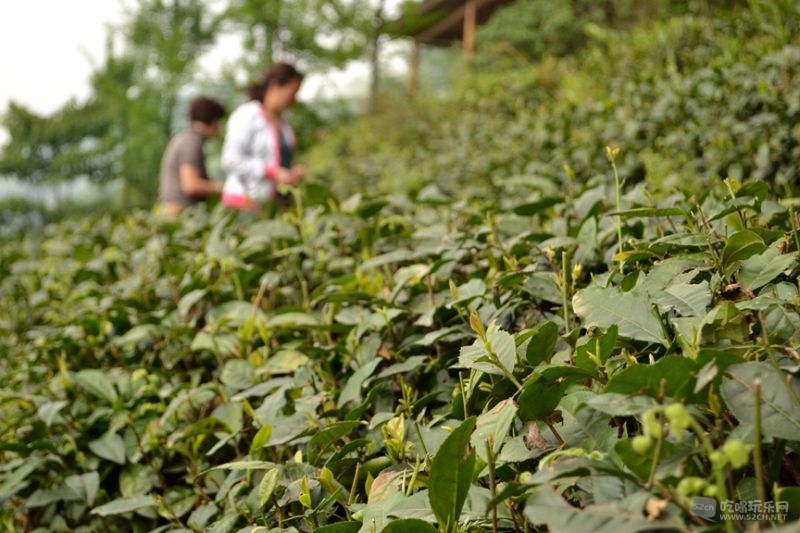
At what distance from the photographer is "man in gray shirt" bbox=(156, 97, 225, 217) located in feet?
14.8

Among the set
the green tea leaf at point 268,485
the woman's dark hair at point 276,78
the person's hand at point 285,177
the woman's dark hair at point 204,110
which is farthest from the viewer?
the woman's dark hair at point 204,110

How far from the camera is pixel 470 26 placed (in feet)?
47.7

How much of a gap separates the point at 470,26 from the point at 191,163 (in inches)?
437

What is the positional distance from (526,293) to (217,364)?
0.92 meters

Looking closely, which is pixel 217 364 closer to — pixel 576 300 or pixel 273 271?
pixel 273 271

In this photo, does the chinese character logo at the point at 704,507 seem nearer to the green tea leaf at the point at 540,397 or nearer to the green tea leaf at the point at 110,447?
the green tea leaf at the point at 540,397

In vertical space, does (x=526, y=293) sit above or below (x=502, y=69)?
below

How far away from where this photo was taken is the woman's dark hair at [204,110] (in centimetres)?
468

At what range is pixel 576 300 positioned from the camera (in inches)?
42.5

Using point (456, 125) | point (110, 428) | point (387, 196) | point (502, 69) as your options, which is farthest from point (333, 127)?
point (110, 428)

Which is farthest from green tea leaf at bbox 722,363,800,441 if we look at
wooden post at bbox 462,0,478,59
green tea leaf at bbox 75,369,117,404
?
wooden post at bbox 462,0,478,59

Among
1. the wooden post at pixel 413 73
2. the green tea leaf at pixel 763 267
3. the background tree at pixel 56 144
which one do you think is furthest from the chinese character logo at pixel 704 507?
the background tree at pixel 56 144

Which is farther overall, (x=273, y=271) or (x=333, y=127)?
(x=333, y=127)

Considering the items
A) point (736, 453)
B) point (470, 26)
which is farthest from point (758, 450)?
point (470, 26)
